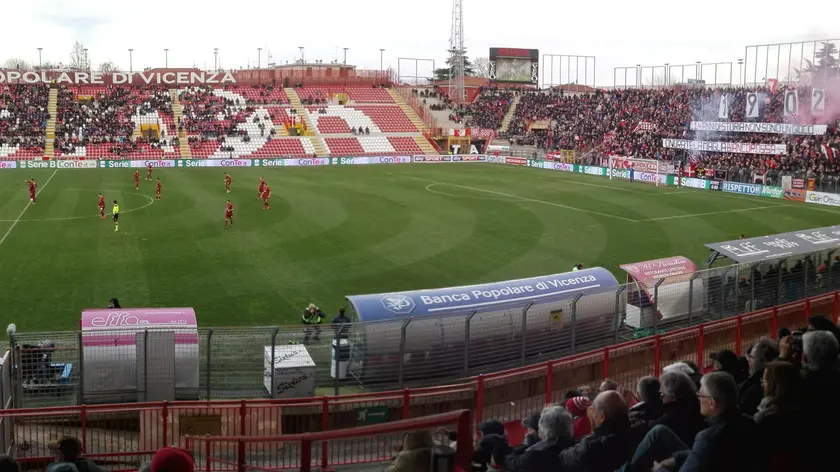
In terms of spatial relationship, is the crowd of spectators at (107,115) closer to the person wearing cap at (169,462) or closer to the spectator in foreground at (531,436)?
the spectator in foreground at (531,436)

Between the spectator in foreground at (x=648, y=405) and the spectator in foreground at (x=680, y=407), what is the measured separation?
0.43 metres

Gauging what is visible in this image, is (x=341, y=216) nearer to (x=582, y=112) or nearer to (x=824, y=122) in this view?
(x=824, y=122)

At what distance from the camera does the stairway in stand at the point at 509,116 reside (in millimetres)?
93562

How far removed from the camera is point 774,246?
22.5 m

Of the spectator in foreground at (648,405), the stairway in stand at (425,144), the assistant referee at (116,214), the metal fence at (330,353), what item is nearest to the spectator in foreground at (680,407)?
the spectator in foreground at (648,405)

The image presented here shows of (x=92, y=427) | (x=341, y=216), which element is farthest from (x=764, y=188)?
(x=92, y=427)

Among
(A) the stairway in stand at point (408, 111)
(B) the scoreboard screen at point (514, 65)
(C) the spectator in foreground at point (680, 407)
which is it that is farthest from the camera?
(B) the scoreboard screen at point (514, 65)

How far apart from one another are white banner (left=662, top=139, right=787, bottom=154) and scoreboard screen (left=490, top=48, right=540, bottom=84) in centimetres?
4984

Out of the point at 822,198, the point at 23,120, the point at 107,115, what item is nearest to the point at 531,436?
the point at 822,198

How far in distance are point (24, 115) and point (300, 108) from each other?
95.5 ft

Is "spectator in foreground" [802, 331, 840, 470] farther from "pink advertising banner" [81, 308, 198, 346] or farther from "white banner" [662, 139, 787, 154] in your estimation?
"white banner" [662, 139, 787, 154]

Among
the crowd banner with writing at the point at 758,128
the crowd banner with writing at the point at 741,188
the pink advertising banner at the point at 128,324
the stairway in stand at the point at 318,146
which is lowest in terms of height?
the pink advertising banner at the point at 128,324

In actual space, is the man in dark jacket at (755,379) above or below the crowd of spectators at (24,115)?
below

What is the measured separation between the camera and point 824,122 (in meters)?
57.3
